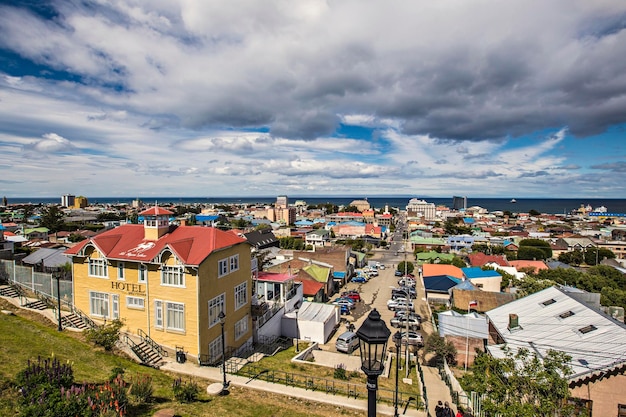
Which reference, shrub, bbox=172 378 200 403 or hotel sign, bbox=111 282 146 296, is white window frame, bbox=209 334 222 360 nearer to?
hotel sign, bbox=111 282 146 296

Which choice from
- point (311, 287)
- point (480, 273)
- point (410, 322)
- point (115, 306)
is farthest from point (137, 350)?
point (480, 273)

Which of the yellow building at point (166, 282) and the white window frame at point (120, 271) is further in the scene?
the white window frame at point (120, 271)

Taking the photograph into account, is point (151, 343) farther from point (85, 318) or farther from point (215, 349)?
point (85, 318)

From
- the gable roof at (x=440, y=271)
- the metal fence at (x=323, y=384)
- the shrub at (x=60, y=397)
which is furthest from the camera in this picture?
the gable roof at (x=440, y=271)

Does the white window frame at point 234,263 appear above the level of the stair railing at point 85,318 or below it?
above

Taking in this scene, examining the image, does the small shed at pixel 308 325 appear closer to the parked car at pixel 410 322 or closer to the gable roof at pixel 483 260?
the parked car at pixel 410 322

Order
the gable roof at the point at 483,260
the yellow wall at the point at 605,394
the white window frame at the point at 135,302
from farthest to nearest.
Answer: the gable roof at the point at 483,260 → the white window frame at the point at 135,302 → the yellow wall at the point at 605,394

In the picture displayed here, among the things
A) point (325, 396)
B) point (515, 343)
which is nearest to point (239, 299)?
point (325, 396)

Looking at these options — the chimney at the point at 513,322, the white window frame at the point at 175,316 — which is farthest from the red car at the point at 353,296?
the white window frame at the point at 175,316

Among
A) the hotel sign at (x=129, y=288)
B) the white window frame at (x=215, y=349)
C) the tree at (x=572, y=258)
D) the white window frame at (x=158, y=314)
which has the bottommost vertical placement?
the tree at (x=572, y=258)
